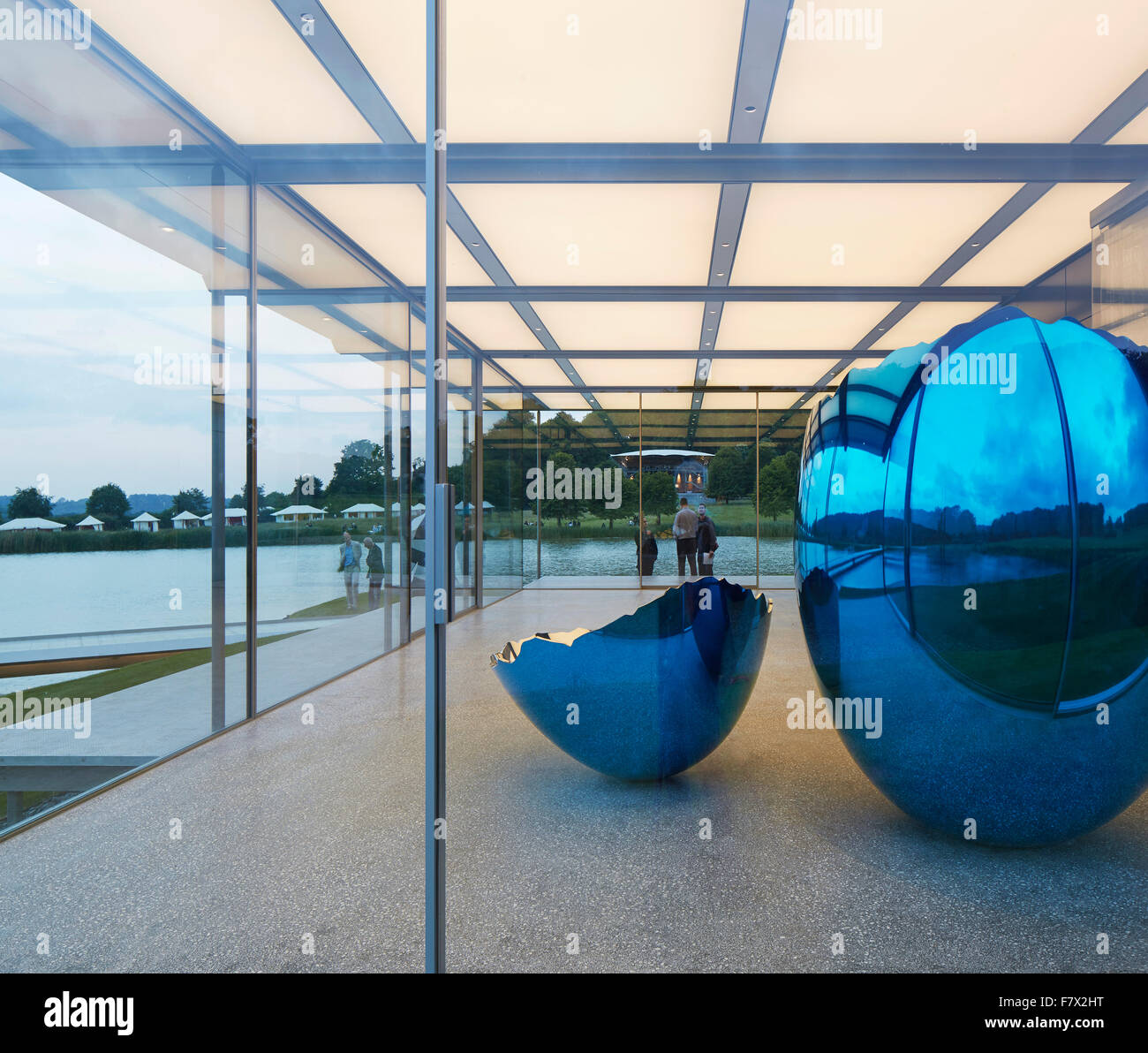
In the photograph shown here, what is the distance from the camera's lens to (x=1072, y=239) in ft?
18.7

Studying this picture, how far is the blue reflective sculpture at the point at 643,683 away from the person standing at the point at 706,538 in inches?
250

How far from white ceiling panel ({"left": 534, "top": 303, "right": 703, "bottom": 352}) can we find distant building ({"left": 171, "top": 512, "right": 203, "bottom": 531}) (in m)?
4.07

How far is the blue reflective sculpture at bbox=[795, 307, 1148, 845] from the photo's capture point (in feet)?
7.82

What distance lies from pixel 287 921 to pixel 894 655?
2426 mm

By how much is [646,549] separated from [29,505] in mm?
7888

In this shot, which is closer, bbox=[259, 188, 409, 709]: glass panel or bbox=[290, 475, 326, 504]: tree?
bbox=[259, 188, 409, 709]: glass panel

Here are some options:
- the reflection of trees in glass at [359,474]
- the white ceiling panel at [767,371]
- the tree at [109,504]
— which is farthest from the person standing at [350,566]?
the white ceiling panel at [767,371]

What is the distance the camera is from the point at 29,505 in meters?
3.02

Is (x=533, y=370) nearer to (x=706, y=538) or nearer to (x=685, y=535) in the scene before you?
(x=685, y=535)

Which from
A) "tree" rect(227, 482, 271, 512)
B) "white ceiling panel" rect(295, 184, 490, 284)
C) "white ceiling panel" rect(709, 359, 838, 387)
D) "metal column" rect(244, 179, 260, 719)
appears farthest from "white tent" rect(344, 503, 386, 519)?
"white ceiling panel" rect(709, 359, 838, 387)

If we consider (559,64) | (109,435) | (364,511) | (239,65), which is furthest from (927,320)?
(109,435)

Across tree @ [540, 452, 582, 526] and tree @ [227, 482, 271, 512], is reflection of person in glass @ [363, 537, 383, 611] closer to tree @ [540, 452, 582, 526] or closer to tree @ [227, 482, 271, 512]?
tree @ [227, 482, 271, 512]

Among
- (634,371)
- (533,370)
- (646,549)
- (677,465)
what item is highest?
(634,371)
